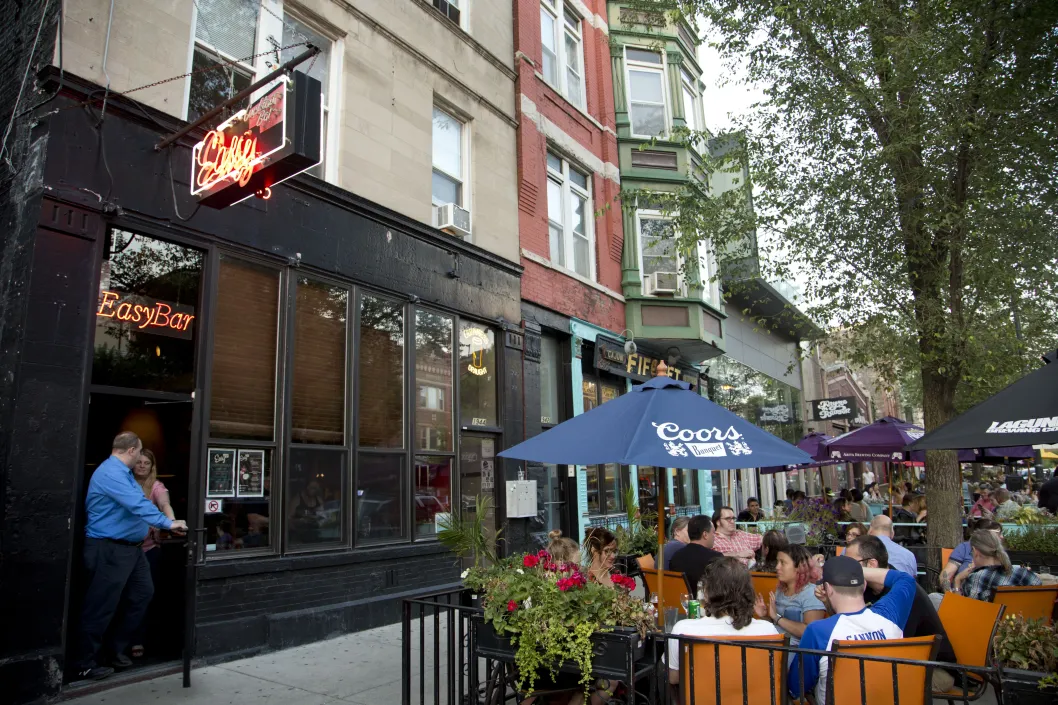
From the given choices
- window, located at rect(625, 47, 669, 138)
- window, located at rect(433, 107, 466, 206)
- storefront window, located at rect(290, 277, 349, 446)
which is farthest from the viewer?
window, located at rect(625, 47, 669, 138)

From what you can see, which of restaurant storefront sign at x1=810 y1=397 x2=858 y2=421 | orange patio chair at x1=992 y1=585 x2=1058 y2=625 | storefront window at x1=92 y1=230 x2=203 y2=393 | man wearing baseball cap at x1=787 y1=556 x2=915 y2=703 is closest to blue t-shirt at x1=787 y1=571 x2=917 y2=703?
man wearing baseball cap at x1=787 y1=556 x2=915 y2=703

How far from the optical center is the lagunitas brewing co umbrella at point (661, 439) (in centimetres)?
499

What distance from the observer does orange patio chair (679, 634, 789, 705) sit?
3.77 meters

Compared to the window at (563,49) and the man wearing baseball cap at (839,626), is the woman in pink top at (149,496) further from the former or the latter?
the window at (563,49)

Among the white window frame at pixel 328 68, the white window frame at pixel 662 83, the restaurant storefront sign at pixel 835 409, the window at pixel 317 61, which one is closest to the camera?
the white window frame at pixel 328 68

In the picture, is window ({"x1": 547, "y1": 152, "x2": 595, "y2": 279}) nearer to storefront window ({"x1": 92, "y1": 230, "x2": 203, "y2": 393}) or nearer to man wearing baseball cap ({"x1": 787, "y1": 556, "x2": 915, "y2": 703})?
storefront window ({"x1": 92, "y1": 230, "x2": 203, "y2": 393})

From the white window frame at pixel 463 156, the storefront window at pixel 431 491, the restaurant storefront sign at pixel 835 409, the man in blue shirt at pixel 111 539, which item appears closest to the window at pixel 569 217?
the white window frame at pixel 463 156

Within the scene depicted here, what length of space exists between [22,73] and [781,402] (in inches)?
965

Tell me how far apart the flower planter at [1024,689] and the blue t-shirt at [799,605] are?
175 cm

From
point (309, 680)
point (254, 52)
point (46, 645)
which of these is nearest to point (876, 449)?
point (309, 680)

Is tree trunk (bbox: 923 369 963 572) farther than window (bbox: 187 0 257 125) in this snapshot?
Yes

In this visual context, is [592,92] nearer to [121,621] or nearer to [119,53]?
[119,53]

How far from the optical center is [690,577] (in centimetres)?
672

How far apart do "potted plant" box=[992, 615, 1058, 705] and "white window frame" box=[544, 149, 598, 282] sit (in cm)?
1063
